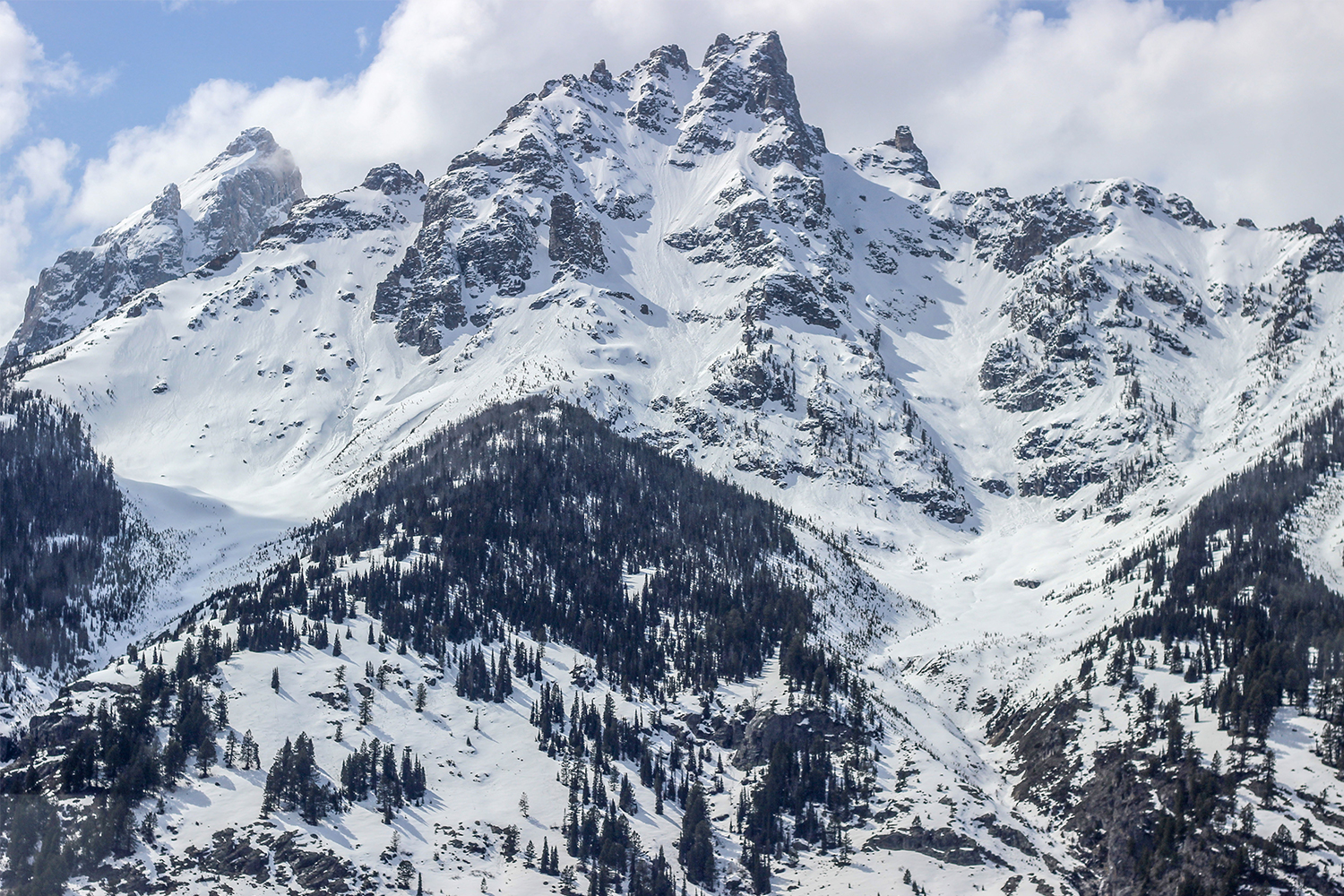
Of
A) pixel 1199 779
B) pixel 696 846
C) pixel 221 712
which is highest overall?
pixel 1199 779

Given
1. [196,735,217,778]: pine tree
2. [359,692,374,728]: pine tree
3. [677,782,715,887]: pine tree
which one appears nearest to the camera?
[677,782,715,887]: pine tree

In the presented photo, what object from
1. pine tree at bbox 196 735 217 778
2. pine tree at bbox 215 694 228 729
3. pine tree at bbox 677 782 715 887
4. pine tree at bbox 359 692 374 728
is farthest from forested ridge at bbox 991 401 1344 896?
pine tree at bbox 215 694 228 729

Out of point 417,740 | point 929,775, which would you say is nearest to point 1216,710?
point 929,775

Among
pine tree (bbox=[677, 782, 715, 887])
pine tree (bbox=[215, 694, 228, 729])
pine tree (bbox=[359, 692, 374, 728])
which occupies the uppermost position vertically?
pine tree (bbox=[359, 692, 374, 728])

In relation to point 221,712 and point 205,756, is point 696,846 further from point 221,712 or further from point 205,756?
point 221,712

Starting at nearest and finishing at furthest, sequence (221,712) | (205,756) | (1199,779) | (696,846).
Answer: (696,846)
(205,756)
(1199,779)
(221,712)

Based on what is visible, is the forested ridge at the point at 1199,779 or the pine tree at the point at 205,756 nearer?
the forested ridge at the point at 1199,779

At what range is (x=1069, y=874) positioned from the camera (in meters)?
167

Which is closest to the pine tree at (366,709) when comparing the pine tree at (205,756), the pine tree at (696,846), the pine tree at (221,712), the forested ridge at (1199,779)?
the pine tree at (221,712)

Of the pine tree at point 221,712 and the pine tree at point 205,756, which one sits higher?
the pine tree at point 221,712

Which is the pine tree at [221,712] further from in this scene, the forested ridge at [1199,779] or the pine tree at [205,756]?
the forested ridge at [1199,779]

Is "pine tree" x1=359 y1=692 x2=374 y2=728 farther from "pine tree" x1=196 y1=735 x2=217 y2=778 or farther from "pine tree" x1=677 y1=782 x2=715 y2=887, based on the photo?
"pine tree" x1=677 y1=782 x2=715 y2=887

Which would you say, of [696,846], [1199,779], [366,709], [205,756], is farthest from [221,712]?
[1199,779]

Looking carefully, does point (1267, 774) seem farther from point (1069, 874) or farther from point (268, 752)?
point (268, 752)
